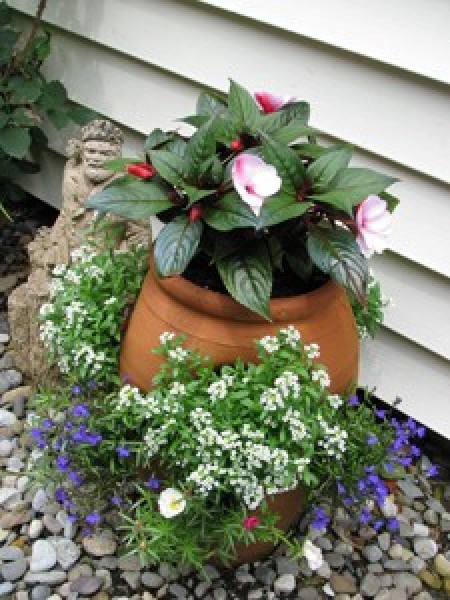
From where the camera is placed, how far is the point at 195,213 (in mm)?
1866

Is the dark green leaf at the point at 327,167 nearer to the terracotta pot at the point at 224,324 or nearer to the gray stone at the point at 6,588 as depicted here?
the terracotta pot at the point at 224,324

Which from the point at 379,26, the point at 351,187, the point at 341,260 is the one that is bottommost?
the point at 341,260

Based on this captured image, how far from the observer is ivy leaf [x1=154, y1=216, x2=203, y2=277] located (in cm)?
184

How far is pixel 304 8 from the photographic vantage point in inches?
90.6

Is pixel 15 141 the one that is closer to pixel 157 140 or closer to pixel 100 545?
pixel 157 140

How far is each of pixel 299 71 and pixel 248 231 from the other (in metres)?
0.63

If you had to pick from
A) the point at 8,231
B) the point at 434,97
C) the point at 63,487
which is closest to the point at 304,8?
the point at 434,97

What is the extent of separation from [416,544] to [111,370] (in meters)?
0.89

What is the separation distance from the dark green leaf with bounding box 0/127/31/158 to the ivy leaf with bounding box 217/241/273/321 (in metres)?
1.05

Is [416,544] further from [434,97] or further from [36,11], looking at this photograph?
[36,11]

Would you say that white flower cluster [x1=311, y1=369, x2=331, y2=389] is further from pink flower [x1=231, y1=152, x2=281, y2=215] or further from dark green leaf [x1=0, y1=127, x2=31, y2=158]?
dark green leaf [x1=0, y1=127, x2=31, y2=158]

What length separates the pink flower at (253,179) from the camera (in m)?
1.77

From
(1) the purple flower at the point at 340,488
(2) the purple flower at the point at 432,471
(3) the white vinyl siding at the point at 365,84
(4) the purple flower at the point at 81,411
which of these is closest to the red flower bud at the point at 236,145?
(3) the white vinyl siding at the point at 365,84

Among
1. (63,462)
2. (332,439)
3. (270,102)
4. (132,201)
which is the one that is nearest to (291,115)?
(270,102)
